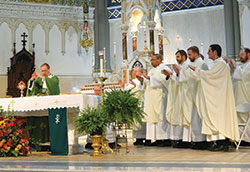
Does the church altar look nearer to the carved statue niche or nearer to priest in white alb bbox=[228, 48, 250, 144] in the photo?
priest in white alb bbox=[228, 48, 250, 144]

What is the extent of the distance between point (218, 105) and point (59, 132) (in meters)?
2.40

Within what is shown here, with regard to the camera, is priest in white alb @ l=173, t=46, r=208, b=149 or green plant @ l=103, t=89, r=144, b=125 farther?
priest in white alb @ l=173, t=46, r=208, b=149

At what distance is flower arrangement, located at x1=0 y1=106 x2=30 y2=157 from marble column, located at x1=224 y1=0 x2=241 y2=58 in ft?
27.3

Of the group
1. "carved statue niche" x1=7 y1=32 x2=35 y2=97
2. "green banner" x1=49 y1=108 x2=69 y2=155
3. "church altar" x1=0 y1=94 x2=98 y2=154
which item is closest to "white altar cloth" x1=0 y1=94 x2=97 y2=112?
"church altar" x1=0 y1=94 x2=98 y2=154

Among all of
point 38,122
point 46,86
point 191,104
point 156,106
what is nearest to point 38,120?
point 38,122

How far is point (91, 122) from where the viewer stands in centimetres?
522

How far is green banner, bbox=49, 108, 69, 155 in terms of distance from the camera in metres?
5.53

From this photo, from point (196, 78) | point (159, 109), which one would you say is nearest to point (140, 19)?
point (159, 109)

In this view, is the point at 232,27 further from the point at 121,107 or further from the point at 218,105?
the point at 121,107

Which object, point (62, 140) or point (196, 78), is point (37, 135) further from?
point (196, 78)

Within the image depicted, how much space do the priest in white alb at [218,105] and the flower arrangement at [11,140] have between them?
271 centimetres

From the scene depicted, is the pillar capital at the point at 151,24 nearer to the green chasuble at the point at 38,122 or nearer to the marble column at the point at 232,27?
the marble column at the point at 232,27

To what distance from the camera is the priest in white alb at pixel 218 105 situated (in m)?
5.51

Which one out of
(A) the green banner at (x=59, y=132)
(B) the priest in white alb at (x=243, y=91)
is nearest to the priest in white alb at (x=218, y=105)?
(B) the priest in white alb at (x=243, y=91)
